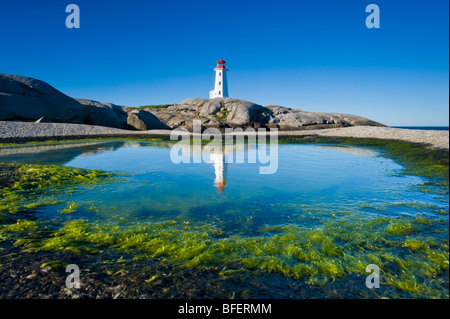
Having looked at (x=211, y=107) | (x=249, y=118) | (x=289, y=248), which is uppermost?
(x=211, y=107)

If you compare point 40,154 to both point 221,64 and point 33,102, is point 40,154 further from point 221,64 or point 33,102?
point 221,64

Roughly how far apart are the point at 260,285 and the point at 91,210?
510 centimetres

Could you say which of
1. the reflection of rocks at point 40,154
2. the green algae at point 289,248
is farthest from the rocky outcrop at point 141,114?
the green algae at point 289,248

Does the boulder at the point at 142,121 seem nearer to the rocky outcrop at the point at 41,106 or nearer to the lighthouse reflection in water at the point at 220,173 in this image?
the rocky outcrop at the point at 41,106

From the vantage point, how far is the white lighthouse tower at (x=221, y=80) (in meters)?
78.6

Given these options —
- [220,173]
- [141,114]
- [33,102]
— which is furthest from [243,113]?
[220,173]

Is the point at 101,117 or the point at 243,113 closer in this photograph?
the point at 101,117

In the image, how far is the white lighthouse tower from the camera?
258ft

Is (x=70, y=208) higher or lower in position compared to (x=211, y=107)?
lower

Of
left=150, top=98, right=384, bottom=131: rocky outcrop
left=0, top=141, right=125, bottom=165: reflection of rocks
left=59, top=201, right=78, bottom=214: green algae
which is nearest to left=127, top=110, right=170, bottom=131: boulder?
left=150, top=98, right=384, bottom=131: rocky outcrop

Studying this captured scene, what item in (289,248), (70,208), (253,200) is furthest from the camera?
(253,200)

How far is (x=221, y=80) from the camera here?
7875cm

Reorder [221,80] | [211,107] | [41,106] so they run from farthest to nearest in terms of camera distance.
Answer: [221,80] < [211,107] < [41,106]
